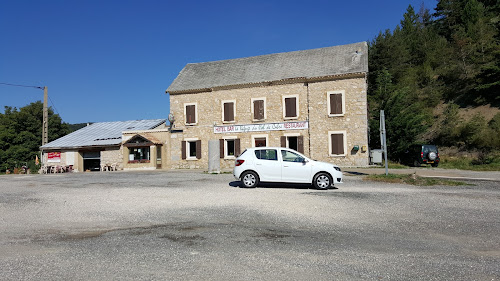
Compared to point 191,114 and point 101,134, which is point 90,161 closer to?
point 101,134

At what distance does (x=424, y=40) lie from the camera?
4362cm

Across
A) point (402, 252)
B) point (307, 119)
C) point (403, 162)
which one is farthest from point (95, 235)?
point (403, 162)

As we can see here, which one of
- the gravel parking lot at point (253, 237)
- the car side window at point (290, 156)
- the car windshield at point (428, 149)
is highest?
the car windshield at point (428, 149)

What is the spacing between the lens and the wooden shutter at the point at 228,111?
24297mm

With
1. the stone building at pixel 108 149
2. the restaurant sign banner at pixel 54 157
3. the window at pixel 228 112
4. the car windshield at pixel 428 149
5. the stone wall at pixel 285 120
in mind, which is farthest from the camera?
the restaurant sign banner at pixel 54 157

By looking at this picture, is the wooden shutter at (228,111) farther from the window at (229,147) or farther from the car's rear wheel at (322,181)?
the car's rear wheel at (322,181)

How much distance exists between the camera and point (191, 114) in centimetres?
2514

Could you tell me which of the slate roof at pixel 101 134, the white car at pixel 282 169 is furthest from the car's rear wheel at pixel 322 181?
the slate roof at pixel 101 134

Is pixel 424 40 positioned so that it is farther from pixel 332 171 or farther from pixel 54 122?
pixel 54 122

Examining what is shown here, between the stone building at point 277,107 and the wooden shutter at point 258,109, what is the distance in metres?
0.08

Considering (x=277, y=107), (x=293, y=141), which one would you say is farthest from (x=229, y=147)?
(x=293, y=141)

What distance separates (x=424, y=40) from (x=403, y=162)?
91.5 ft

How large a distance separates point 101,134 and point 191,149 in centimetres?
1091

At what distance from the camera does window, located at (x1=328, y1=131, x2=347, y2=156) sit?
2166 cm
